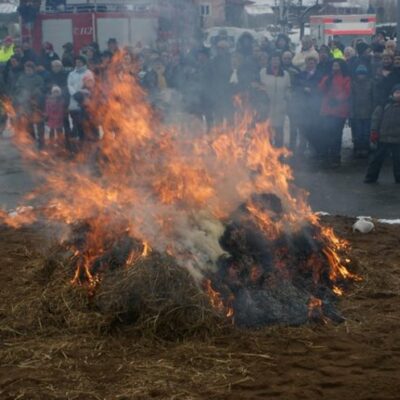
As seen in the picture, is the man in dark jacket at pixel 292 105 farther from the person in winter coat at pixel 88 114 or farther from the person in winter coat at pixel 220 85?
the person in winter coat at pixel 88 114

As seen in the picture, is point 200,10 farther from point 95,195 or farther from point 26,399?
point 26,399

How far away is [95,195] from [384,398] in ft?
12.3

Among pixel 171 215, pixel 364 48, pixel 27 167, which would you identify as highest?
pixel 364 48

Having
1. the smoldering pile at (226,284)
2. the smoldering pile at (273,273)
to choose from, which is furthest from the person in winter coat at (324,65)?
the smoldering pile at (226,284)

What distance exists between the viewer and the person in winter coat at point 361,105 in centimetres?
1502

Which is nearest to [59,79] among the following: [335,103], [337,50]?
[335,103]

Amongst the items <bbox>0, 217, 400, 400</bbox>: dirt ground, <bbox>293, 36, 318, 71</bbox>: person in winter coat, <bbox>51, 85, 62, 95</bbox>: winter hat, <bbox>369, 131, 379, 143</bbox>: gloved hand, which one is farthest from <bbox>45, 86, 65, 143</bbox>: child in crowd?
<bbox>0, 217, 400, 400</bbox>: dirt ground

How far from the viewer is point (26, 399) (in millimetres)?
5422

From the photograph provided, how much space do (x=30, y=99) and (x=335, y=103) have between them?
6332 millimetres

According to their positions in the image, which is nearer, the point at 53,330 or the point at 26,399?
the point at 26,399

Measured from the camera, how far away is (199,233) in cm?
737

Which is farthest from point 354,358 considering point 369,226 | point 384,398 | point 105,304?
point 369,226

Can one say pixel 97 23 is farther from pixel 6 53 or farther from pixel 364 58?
pixel 364 58

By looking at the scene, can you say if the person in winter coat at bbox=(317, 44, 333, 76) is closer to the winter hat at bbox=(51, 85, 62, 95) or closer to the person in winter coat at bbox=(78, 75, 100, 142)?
the person in winter coat at bbox=(78, 75, 100, 142)
